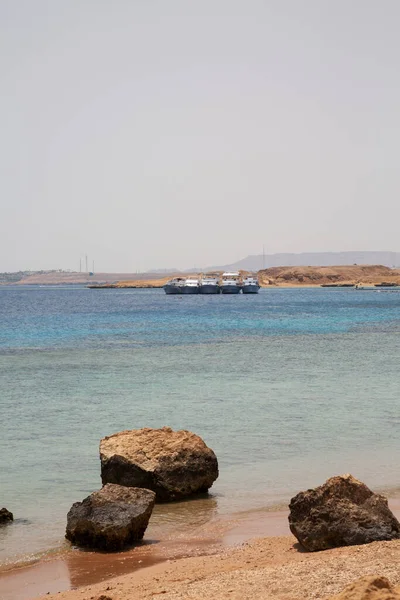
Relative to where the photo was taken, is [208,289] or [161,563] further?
[208,289]

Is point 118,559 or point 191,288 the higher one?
point 191,288

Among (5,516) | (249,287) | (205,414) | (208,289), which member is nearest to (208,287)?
(208,289)

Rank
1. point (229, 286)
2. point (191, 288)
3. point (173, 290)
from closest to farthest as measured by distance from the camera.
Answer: point (229, 286) → point (173, 290) → point (191, 288)

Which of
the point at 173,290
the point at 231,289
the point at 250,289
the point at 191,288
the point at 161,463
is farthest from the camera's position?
the point at 191,288

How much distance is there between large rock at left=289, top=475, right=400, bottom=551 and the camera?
34.1 ft

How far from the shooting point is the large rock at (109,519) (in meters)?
10.9

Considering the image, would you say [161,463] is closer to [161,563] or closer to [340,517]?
[161,563]

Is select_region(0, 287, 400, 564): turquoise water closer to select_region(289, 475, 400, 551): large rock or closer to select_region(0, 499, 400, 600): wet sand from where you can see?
select_region(0, 499, 400, 600): wet sand

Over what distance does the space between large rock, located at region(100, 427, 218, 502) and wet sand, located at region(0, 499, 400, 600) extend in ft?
6.20

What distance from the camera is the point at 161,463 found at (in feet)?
44.6

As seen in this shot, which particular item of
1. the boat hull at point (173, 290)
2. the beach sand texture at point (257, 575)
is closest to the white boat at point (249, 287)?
the boat hull at point (173, 290)

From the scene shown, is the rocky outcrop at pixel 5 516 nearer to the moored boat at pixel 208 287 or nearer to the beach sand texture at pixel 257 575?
the beach sand texture at pixel 257 575

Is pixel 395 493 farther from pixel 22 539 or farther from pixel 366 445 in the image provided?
pixel 22 539

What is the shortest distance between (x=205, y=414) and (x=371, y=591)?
15.1 m
